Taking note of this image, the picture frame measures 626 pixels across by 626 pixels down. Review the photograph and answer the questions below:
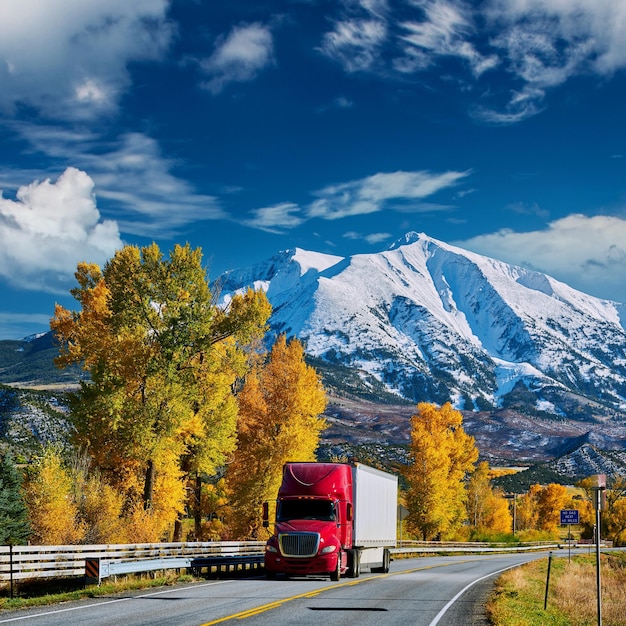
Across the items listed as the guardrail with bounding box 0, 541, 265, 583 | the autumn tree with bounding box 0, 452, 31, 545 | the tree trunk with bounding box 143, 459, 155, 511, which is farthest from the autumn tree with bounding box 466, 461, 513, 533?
the tree trunk with bounding box 143, 459, 155, 511

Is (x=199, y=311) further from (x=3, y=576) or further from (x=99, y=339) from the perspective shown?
(x=3, y=576)

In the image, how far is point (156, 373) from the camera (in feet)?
110

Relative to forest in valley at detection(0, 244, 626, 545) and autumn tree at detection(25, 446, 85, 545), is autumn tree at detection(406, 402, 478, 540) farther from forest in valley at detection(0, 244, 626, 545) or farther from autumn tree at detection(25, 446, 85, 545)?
autumn tree at detection(25, 446, 85, 545)

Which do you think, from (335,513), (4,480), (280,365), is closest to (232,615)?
(335,513)

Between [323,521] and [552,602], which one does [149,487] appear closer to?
[323,521]

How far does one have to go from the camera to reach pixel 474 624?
712 inches

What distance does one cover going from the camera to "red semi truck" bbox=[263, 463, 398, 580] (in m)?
27.5

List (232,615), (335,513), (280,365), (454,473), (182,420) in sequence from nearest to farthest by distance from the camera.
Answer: (232,615)
(335,513)
(182,420)
(280,365)
(454,473)

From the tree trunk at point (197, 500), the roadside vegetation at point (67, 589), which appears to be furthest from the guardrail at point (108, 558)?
the tree trunk at point (197, 500)

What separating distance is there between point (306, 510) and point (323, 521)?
0.88 metres

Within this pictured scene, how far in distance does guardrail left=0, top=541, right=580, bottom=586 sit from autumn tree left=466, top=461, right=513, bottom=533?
243ft

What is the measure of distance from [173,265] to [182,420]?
6.92 m

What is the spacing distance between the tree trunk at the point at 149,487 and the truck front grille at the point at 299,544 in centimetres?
830

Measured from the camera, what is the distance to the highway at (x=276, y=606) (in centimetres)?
1666
